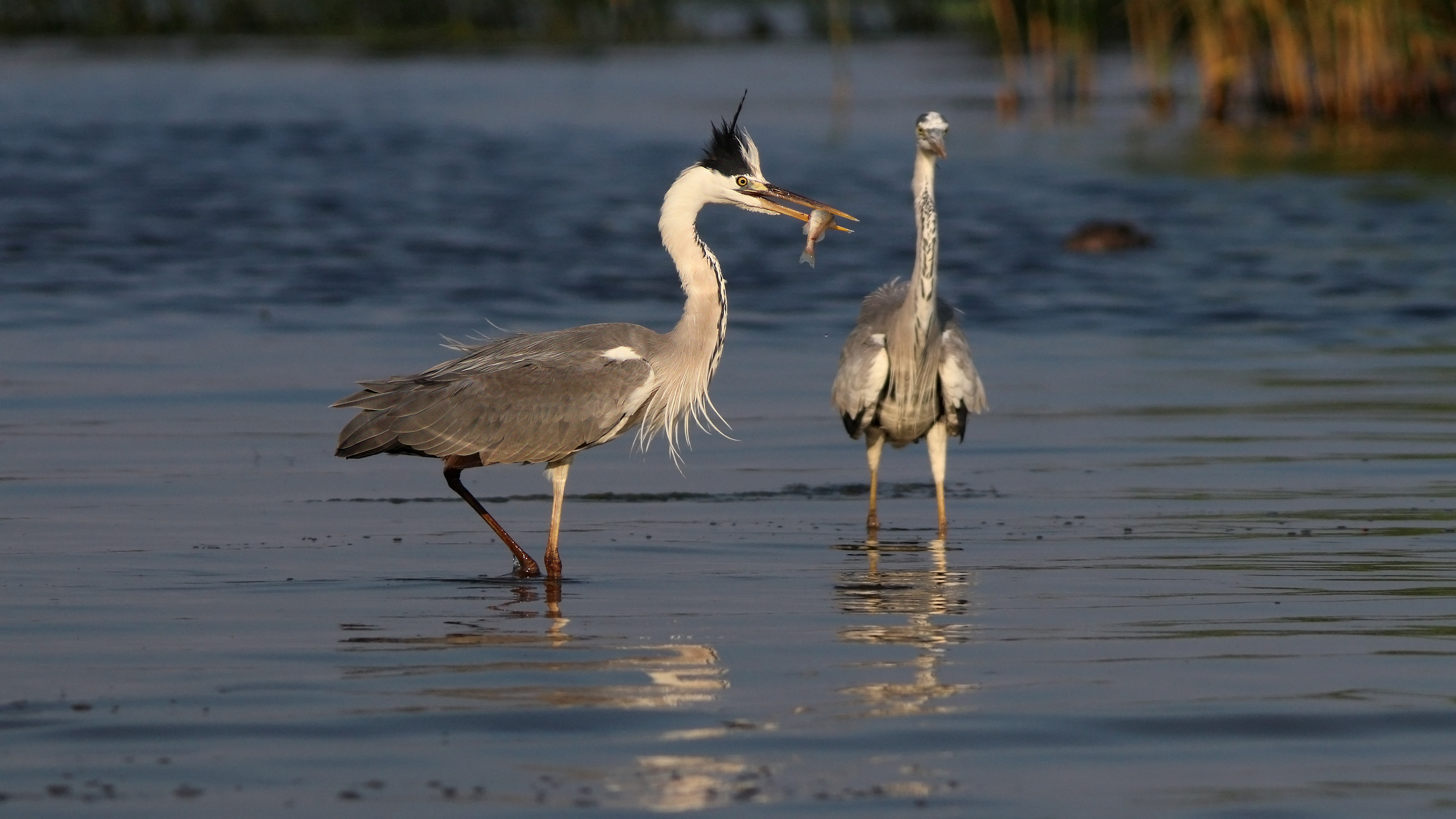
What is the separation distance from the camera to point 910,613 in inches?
323

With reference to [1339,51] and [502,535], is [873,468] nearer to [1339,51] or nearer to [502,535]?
[502,535]

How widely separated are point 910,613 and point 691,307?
2.08 m

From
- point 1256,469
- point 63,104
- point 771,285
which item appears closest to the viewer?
point 1256,469

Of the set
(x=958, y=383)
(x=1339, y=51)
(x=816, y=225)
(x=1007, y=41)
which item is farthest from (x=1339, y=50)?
(x=816, y=225)

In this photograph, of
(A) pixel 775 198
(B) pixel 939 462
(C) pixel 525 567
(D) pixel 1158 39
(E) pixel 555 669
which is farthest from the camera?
(D) pixel 1158 39

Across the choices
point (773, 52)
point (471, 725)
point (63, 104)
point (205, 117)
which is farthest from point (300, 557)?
point (773, 52)

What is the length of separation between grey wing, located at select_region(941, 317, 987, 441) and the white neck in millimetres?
1561

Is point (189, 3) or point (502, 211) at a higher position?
point (189, 3)

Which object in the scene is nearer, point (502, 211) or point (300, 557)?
point (300, 557)

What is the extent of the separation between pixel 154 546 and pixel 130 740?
3123mm

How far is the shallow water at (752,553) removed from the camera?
6125 millimetres

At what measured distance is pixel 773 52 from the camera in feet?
210

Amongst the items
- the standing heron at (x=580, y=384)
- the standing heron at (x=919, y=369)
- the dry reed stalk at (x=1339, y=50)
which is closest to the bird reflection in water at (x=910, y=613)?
the standing heron at (x=919, y=369)

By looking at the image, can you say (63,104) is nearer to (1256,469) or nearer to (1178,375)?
(1178,375)
